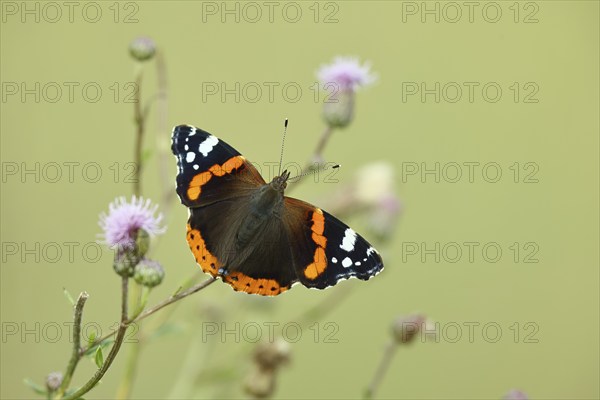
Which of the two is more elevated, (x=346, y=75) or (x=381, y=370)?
(x=346, y=75)

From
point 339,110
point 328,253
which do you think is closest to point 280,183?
point 328,253

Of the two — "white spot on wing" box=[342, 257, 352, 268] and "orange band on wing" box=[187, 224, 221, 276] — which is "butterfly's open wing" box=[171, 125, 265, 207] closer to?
"orange band on wing" box=[187, 224, 221, 276]

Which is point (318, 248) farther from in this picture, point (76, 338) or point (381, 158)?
point (381, 158)

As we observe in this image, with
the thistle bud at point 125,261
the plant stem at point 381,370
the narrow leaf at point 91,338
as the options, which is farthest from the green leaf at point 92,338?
the plant stem at point 381,370

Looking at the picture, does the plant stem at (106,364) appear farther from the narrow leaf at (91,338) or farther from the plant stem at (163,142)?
the plant stem at (163,142)

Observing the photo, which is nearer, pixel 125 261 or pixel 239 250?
pixel 125 261
